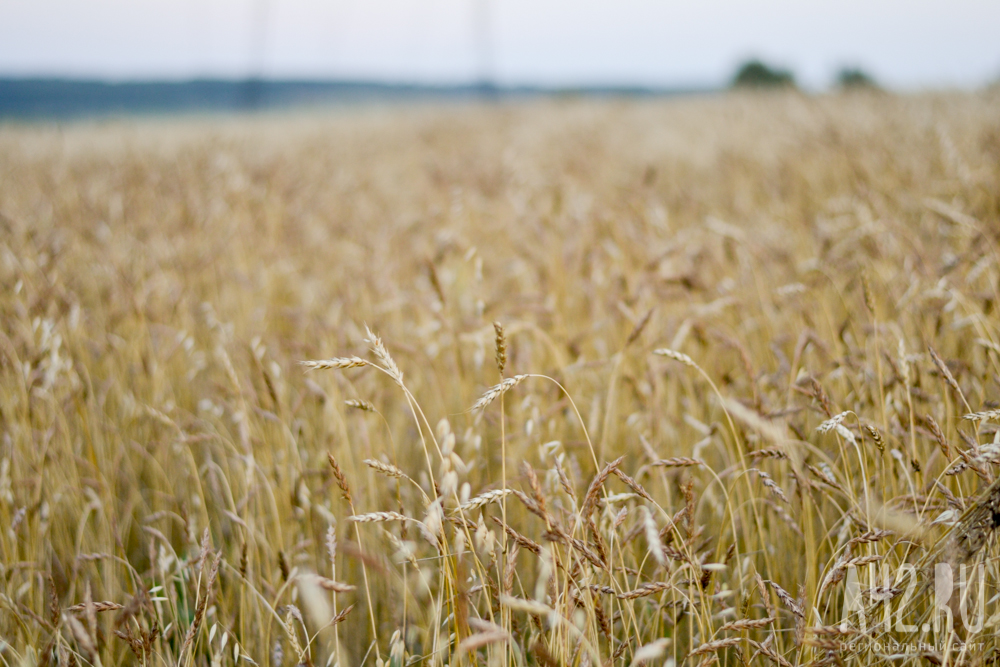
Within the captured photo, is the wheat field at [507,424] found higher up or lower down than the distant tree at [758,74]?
lower down

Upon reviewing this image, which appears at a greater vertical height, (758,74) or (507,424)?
(758,74)

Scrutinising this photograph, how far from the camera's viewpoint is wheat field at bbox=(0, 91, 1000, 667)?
2.98 feet

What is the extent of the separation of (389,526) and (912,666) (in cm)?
118

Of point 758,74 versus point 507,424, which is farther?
point 758,74

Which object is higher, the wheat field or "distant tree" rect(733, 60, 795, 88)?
"distant tree" rect(733, 60, 795, 88)

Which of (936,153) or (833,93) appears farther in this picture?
(833,93)

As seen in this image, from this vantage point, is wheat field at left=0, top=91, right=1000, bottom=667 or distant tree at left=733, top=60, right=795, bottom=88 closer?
wheat field at left=0, top=91, right=1000, bottom=667

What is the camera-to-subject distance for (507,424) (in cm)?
175

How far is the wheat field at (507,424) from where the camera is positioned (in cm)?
91

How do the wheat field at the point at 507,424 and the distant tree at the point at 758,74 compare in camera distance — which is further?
the distant tree at the point at 758,74

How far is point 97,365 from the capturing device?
216 centimetres

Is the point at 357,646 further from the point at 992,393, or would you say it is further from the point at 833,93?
the point at 833,93

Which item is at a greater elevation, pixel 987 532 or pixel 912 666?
pixel 987 532

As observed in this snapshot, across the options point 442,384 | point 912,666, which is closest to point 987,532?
point 912,666
